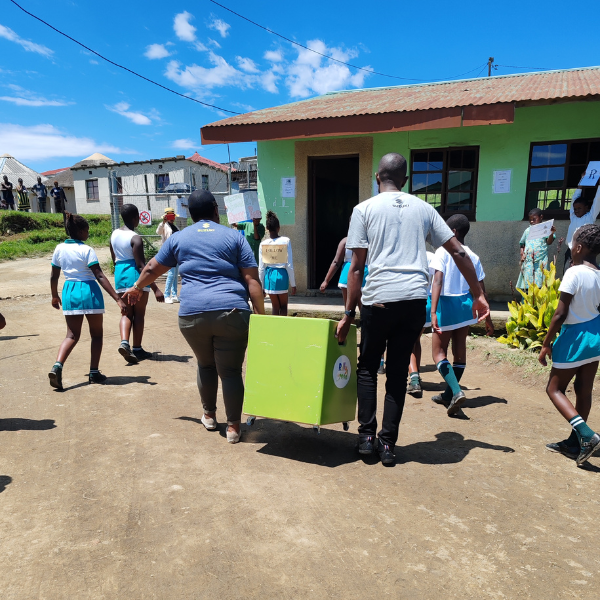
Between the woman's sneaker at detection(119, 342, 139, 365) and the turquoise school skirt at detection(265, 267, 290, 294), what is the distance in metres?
1.95

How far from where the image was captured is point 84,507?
2729mm

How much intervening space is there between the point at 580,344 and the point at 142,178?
31.7 m

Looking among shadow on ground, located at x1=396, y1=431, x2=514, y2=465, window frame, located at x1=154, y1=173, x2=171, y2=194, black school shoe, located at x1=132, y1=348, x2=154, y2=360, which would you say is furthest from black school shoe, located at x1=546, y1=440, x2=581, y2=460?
window frame, located at x1=154, y1=173, x2=171, y2=194

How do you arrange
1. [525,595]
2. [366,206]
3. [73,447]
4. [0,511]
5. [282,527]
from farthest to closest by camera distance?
[73,447] → [366,206] → [0,511] → [282,527] → [525,595]

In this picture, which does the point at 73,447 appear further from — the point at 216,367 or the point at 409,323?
the point at 409,323

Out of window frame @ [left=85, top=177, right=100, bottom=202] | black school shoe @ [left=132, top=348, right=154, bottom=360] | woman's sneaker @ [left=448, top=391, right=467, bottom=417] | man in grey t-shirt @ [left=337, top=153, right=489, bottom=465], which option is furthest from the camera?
window frame @ [left=85, top=177, right=100, bottom=202]

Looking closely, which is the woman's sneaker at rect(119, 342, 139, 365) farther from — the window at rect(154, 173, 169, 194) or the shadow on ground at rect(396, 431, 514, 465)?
the window at rect(154, 173, 169, 194)

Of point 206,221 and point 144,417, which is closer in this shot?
point 206,221

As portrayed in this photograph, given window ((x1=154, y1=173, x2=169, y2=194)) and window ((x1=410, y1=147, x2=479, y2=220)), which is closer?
window ((x1=410, y1=147, x2=479, y2=220))

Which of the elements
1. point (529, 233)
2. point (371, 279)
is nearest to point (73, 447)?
point (371, 279)

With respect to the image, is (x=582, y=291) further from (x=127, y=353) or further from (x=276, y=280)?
(x=127, y=353)

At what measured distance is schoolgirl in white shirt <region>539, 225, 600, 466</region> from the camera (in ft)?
10.6

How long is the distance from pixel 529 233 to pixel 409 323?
5.16 meters

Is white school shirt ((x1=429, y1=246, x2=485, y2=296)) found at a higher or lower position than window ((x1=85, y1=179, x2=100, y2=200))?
lower
